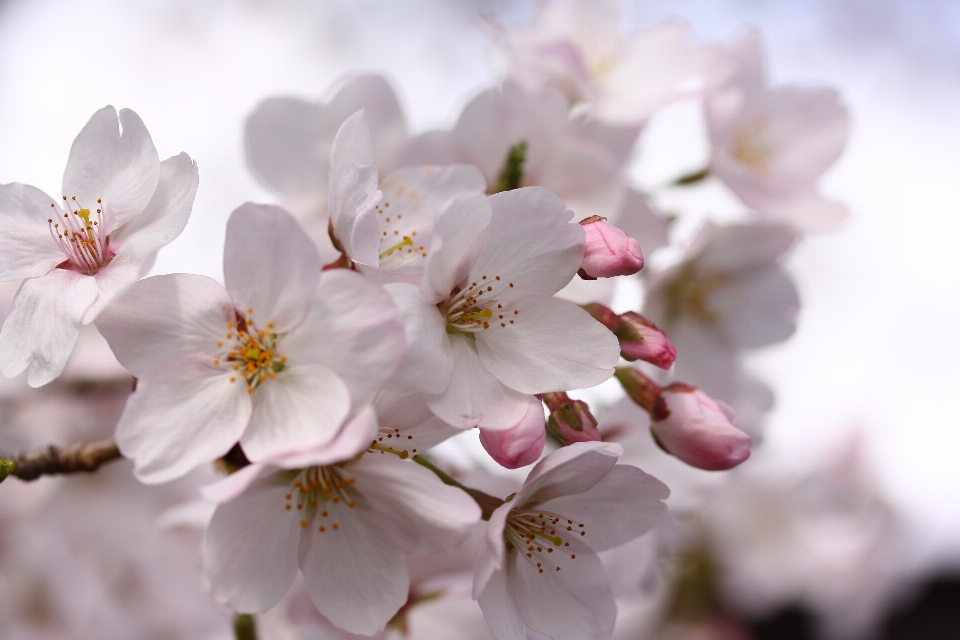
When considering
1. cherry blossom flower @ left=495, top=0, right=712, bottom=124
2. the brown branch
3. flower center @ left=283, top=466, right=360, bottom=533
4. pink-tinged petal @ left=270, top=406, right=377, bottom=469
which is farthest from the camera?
cherry blossom flower @ left=495, top=0, right=712, bottom=124

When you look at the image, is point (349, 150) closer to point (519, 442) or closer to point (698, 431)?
point (519, 442)

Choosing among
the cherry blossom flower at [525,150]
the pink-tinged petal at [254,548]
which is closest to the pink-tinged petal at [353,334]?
the pink-tinged petal at [254,548]

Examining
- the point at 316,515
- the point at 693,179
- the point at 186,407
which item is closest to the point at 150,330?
the point at 186,407

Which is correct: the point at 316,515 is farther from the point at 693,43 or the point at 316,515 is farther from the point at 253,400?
the point at 693,43

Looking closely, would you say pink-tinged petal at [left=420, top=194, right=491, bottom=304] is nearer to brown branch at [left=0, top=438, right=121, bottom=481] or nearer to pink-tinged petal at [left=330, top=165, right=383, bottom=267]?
pink-tinged petal at [left=330, top=165, right=383, bottom=267]

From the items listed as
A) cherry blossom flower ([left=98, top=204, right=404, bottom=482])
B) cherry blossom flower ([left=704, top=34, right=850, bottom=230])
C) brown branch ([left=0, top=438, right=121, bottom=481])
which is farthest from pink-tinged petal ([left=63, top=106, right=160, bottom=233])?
cherry blossom flower ([left=704, top=34, right=850, bottom=230])

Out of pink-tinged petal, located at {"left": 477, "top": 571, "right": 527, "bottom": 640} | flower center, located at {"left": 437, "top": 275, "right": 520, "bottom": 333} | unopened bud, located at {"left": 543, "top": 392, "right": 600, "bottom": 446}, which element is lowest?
pink-tinged petal, located at {"left": 477, "top": 571, "right": 527, "bottom": 640}

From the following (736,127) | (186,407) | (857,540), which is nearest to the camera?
(186,407)
